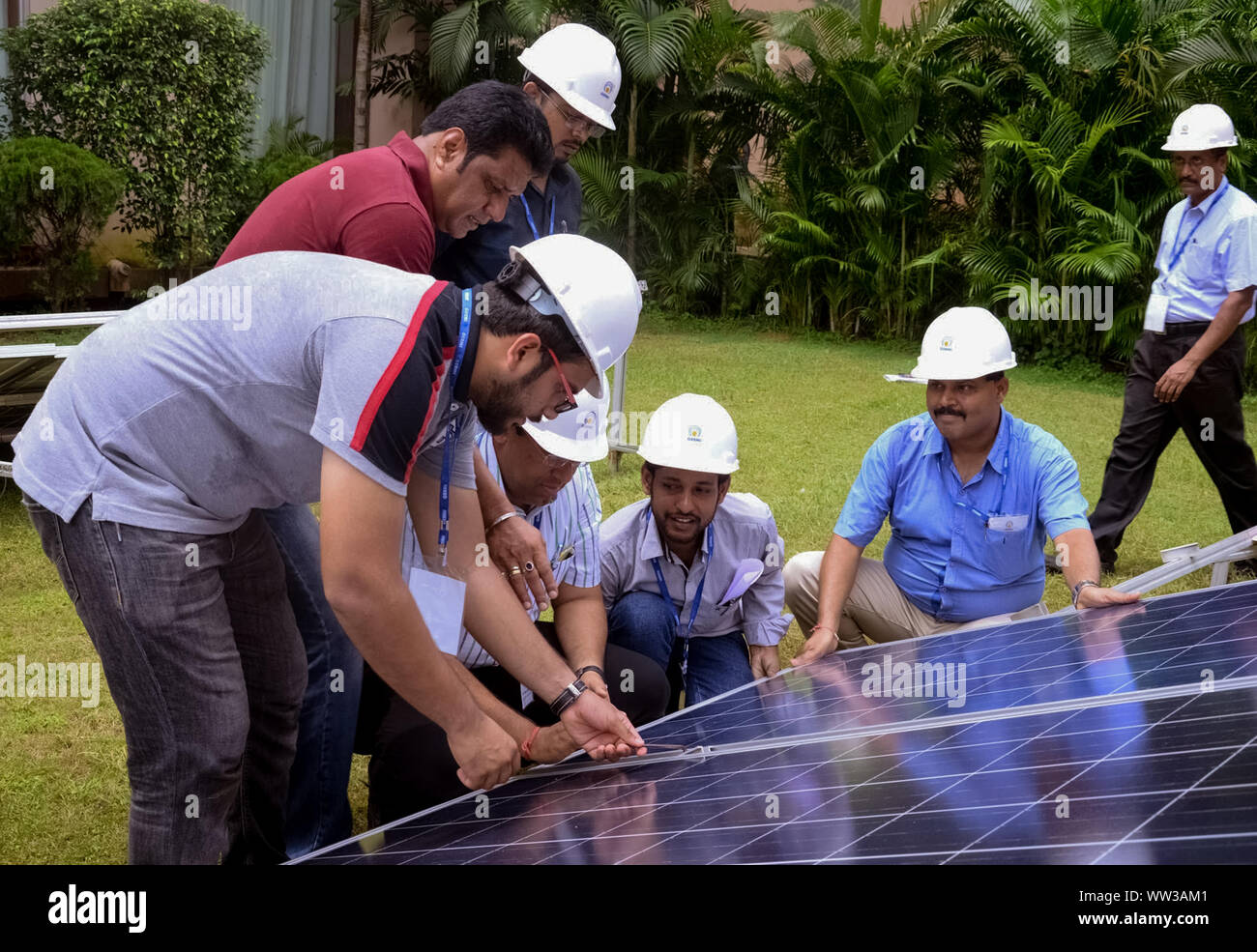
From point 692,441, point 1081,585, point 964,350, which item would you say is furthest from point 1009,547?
point 692,441

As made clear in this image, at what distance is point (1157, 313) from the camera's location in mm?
7086

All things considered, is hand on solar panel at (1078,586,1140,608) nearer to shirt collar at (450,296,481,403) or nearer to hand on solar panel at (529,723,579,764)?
hand on solar panel at (529,723,579,764)

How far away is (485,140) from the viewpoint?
3.40 metres

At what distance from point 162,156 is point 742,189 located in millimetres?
7067

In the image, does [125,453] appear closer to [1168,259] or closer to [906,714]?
[906,714]

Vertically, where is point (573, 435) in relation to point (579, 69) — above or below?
below

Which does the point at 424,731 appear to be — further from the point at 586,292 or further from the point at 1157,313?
the point at 1157,313

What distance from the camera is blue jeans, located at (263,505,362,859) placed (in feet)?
11.4

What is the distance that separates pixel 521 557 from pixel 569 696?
0.56 meters

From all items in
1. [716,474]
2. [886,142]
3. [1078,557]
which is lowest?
[1078,557]

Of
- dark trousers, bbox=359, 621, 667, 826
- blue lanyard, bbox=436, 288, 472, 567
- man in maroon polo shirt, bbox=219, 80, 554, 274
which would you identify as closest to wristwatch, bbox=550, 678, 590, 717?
blue lanyard, bbox=436, 288, 472, 567

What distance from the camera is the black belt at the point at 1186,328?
6.95 meters

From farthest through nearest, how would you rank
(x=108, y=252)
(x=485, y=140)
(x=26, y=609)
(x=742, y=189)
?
(x=742, y=189)
(x=108, y=252)
(x=26, y=609)
(x=485, y=140)
